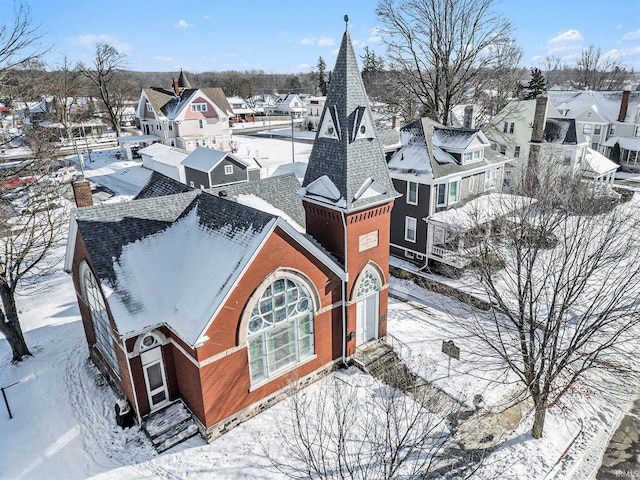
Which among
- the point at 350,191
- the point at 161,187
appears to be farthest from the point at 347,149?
the point at 161,187

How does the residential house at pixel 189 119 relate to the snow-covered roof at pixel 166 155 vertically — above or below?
above

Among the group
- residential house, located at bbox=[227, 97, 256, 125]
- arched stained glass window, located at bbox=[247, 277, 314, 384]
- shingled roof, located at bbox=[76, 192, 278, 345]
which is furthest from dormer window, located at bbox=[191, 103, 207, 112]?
arched stained glass window, located at bbox=[247, 277, 314, 384]

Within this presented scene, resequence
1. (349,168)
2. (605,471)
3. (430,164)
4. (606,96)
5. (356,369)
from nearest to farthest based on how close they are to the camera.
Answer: (605,471) → (349,168) → (356,369) → (430,164) → (606,96)

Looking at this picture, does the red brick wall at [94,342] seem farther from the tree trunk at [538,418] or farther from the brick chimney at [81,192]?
the tree trunk at [538,418]

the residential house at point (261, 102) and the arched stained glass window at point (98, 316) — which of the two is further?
the residential house at point (261, 102)

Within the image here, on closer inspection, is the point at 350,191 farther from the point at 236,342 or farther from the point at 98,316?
the point at 98,316

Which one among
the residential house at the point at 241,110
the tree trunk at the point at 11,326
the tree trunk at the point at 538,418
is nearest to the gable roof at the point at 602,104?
the tree trunk at the point at 538,418

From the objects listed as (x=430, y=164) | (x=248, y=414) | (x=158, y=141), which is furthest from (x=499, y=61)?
(x=158, y=141)

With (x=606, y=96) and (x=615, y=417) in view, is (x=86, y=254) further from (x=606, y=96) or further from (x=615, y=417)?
(x=606, y=96)

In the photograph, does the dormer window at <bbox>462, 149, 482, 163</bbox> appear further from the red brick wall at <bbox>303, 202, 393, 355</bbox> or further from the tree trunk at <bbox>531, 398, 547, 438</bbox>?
the tree trunk at <bbox>531, 398, 547, 438</bbox>
